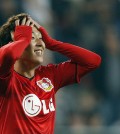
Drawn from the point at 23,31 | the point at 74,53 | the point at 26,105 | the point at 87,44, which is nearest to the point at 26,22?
the point at 23,31

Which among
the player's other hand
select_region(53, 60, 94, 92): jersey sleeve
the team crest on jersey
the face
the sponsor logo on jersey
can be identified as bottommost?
the sponsor logo on jersey

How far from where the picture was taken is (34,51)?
10.1 ft

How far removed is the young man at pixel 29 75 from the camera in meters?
2.90

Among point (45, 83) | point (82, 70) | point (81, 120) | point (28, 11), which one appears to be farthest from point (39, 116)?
point (28, 11)

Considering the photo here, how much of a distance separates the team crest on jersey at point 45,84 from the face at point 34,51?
0.14m

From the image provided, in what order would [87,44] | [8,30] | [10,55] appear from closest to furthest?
[10,55] → [8,30] → [87,44]

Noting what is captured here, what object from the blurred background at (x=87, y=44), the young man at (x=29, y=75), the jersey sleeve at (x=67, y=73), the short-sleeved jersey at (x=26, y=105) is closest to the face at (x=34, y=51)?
the young man at (x=29, y=75)

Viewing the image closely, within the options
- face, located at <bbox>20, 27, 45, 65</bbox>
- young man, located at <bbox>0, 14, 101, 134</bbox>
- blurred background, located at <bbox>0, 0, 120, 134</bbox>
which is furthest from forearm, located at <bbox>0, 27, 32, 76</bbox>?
blurred background, located at <bbox>0, 0, 120, 134</bbox>

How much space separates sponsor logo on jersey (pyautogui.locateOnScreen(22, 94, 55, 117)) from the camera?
118 inches

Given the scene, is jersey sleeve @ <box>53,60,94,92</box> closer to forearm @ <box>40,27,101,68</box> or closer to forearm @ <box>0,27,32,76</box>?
forearm @ <box>40,27,101,68</box>

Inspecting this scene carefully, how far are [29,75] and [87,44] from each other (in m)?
2.18

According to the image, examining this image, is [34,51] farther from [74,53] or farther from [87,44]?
[87,44]

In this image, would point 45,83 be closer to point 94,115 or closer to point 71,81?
point 71,81

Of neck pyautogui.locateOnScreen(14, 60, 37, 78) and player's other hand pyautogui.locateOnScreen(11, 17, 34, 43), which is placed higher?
player's other hand pyautogui.locateOnScreen(11, 17, 34, 43)
